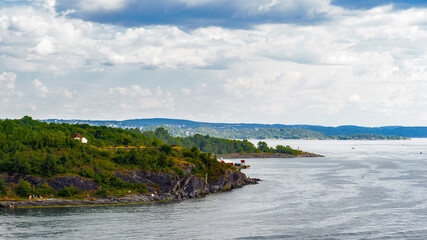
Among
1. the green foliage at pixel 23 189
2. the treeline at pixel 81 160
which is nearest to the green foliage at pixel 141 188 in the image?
the treeline at pixel 81 160

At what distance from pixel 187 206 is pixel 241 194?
21349 millimetres

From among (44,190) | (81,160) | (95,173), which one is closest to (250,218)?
(95,173)

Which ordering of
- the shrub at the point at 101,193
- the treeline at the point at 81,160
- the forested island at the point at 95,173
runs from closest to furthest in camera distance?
the forested island at the point at 95,173 → the shrub at the point at 101,193 → the treeline at the point at 81,160

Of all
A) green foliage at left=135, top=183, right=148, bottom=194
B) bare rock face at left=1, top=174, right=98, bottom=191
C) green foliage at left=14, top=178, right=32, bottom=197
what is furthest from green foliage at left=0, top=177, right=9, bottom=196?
green foliage at left=135, top=183, right=148, bottom=194

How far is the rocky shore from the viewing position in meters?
91.9

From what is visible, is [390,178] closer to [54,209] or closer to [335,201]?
[335,201]

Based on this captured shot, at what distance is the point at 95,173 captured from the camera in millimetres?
102812

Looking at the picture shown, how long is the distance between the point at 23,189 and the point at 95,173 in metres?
15.2

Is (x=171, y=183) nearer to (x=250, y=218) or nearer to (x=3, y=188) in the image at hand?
(x=250, y=218)

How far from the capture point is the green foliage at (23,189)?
93012mm

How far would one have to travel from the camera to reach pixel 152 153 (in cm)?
11719

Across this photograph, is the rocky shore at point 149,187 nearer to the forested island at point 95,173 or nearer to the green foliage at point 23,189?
the forested island at point 95,173

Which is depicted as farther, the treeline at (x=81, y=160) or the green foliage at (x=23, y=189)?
the treeline at (x=81, y=160)

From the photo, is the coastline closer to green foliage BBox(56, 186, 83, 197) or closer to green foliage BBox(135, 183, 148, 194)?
green foliage BBox(135, 183, 148, 194)
